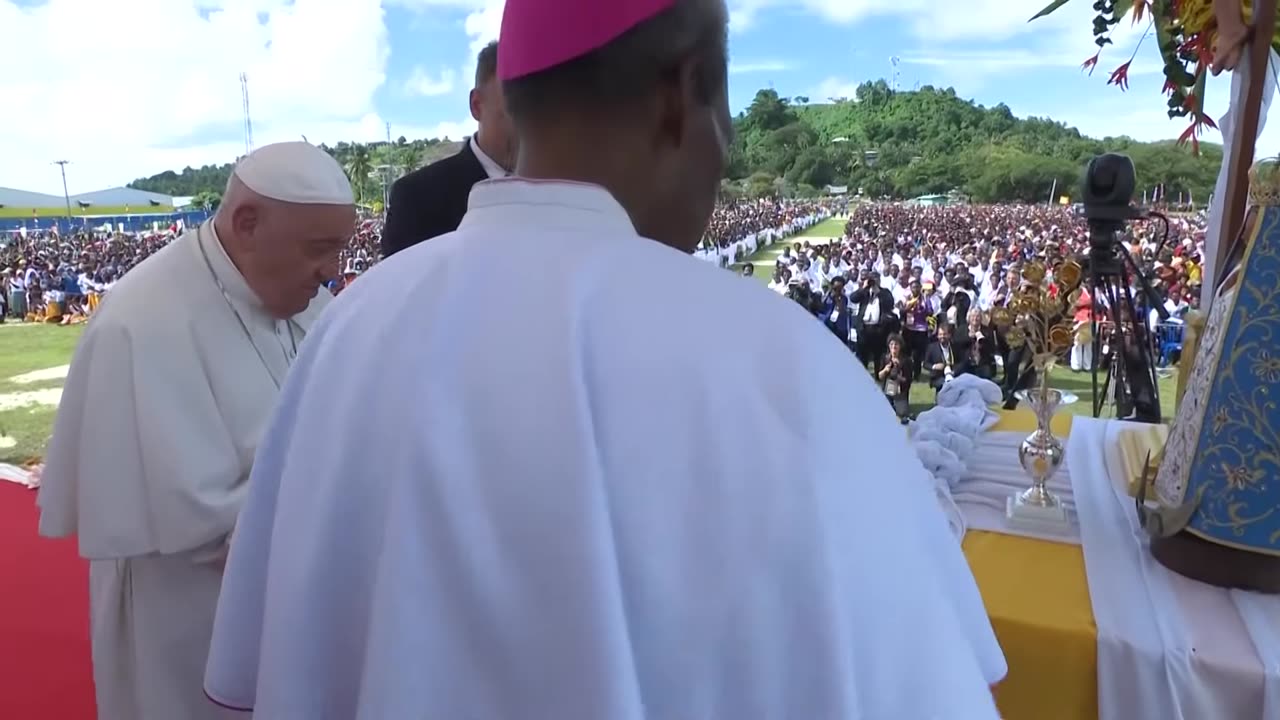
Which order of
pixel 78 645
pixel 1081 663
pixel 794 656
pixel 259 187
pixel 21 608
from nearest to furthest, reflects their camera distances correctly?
pixel 794 656, pixel 1081 663, pixel 259 187, pixel 78 645, pixel 21 608

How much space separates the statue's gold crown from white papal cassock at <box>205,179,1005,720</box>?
87 cm

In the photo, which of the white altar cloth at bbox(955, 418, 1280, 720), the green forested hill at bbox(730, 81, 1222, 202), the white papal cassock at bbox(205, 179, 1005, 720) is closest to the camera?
the white papal cassock at bbox(205, 179, 1005, 720)

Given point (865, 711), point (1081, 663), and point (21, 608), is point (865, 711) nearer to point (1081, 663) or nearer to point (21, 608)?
point (1081, 663)

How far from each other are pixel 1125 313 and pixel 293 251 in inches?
68.3

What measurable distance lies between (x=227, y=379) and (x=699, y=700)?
144cm

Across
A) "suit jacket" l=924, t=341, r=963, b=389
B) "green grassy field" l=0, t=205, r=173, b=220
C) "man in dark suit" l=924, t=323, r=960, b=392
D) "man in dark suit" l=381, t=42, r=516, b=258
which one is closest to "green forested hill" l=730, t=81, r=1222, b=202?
"man in dark suit" l=924, t=323, r=960, b=392

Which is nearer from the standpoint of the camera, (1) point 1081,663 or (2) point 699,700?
(2) point 699,700

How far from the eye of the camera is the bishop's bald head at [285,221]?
1.79m

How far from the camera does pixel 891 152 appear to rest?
3941 centimetres

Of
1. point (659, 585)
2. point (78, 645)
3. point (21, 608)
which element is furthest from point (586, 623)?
point (21, 608)

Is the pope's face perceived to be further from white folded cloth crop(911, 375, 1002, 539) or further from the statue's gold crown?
the statue's gold crown

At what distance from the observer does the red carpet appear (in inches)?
103

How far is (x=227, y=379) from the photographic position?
176cm

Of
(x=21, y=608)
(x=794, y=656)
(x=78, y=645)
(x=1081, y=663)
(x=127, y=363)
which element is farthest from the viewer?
(x=21, y=608)
